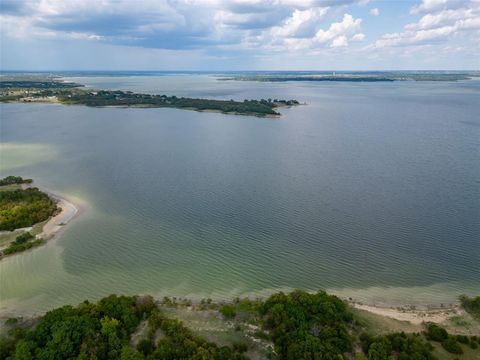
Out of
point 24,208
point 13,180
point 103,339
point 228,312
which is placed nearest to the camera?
point 103,339

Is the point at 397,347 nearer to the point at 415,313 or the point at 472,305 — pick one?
the point at 415,313

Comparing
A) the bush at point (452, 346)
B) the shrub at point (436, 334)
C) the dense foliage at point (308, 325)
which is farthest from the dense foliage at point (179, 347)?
the bush at point (452, 346)

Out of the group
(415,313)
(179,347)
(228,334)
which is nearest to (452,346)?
(415,313)

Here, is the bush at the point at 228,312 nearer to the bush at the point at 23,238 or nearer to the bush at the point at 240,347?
the bush at the point at 240,347

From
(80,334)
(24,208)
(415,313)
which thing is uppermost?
(24,208)

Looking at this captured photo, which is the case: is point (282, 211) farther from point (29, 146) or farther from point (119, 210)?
point (29, 146)

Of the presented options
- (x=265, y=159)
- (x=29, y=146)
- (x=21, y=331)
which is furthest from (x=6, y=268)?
(x=29, y=146)
